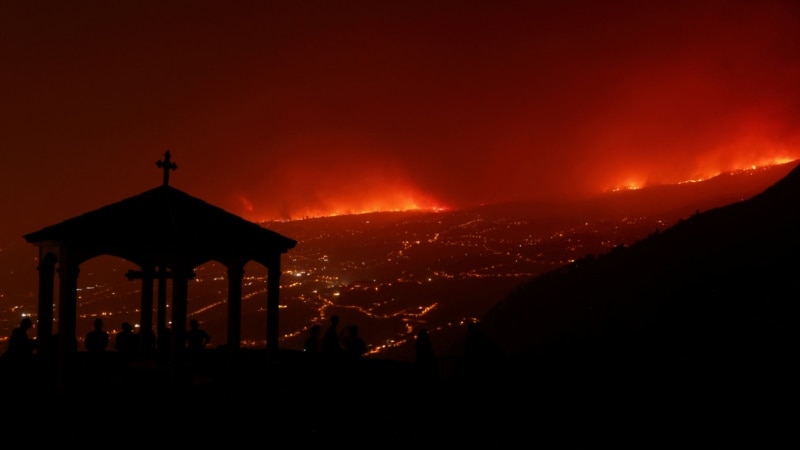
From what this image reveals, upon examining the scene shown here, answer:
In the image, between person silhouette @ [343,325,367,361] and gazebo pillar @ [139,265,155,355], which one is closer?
person silhouette @ [343,325,367,361]

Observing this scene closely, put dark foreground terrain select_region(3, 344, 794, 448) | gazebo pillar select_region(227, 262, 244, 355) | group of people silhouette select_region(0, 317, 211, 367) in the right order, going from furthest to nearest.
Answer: gazebo pillar select_region(227, 262, 244, 355) < group of people silhouette select_region(0, 317, 211, 367) < dark foreground terrain select_region(3, 344, 794, 448)

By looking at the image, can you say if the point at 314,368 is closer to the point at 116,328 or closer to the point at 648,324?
the point at 648,324

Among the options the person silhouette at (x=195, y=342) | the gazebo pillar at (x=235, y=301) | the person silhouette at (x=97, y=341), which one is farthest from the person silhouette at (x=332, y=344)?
the person silhouette at (x=97, y=341)

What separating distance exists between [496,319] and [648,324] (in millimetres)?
10697

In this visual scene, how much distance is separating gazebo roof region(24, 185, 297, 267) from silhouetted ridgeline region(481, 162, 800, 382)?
21.0 ft

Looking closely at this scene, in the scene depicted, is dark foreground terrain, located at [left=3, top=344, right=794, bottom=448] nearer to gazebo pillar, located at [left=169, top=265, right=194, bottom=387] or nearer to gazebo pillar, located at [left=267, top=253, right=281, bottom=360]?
gazebo pillar, located at [left=169, top=265, right=194, bottom=387]

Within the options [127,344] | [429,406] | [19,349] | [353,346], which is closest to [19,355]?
[19,349]

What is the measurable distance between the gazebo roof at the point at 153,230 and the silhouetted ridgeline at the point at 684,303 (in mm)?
6410

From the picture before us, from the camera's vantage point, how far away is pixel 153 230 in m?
14.5

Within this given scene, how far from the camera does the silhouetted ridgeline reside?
15781 millimetres

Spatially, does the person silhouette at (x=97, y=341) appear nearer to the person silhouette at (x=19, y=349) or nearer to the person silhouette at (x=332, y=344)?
the person silhouette at (x=19, y=349)

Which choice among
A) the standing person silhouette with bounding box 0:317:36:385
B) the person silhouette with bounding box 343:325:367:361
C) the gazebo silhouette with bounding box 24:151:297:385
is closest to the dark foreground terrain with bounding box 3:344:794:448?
the standing person silhouette with bounding box 0:317:36:385

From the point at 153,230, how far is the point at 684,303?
12613mm

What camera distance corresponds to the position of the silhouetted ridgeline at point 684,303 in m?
15.8
